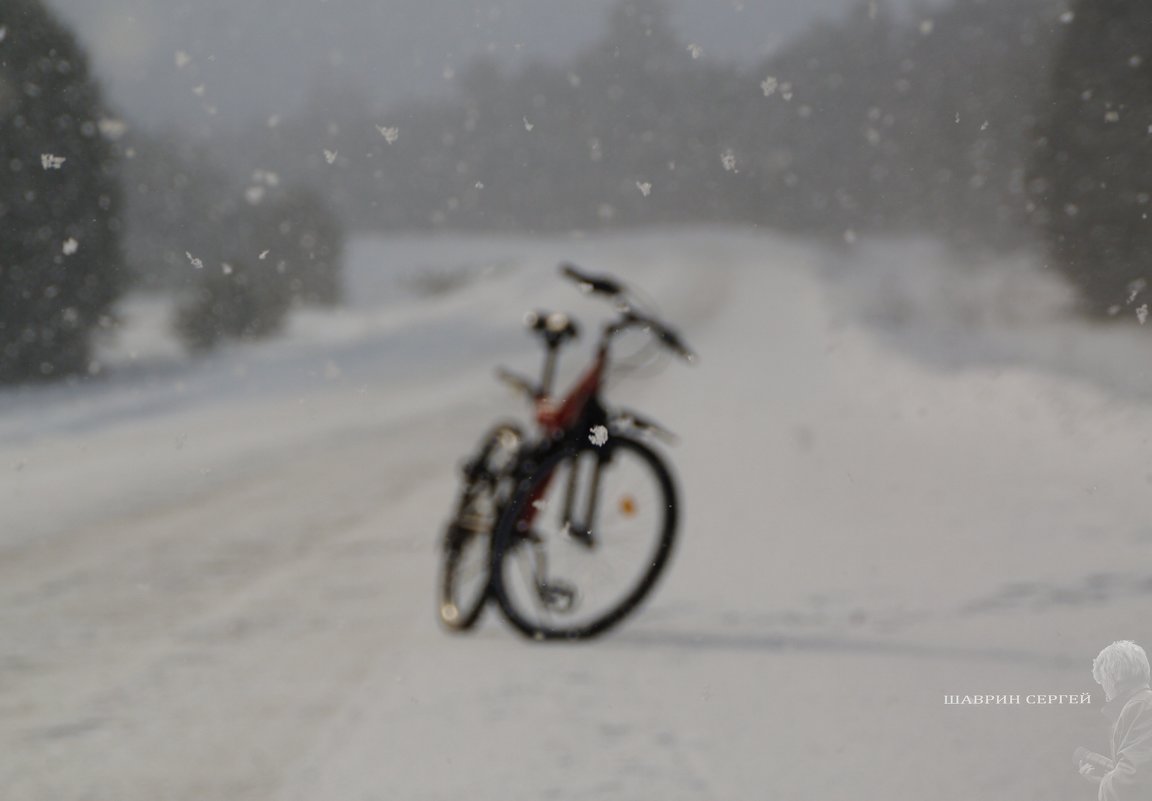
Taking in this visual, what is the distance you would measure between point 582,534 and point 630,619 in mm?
576

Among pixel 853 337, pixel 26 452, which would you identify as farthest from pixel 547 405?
pixel 853 337

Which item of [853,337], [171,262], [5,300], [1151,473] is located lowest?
[1151,473]

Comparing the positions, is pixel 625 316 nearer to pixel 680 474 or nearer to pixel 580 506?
pixel 580 506

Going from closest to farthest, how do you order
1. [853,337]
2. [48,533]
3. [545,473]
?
[545,473]
[48,533]
[853,337]

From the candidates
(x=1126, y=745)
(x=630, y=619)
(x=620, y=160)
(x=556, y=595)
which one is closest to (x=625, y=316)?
(x=556, y=595)

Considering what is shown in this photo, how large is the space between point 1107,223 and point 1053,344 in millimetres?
2216

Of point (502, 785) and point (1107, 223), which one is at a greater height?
point (1107, 223)

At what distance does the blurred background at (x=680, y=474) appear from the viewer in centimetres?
311

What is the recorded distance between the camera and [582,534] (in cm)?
409

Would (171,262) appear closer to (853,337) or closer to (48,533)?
(853,337)

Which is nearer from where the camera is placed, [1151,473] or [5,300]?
[1151,473]

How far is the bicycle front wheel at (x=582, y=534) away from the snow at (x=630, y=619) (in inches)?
5.9

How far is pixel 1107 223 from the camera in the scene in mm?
13695

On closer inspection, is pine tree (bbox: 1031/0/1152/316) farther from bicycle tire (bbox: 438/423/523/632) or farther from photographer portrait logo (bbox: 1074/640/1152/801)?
photographer portrait logo (bbox: 1074/640/1152/801)
